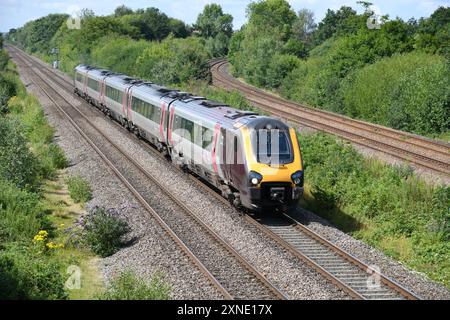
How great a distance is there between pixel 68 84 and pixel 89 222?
45.9 meters

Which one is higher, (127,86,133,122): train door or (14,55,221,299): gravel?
(127,86,133,122): train door

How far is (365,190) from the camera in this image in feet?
55.3

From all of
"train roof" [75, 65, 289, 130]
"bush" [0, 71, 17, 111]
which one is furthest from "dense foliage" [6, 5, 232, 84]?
"train roof" [75, 65, 289, 130]

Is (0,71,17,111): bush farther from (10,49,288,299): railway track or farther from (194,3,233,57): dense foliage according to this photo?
(194,3,233,57): dense foliage

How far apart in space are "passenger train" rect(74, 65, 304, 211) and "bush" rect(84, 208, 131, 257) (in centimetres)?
341

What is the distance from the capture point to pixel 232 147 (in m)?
15.6

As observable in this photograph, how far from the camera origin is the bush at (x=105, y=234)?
13.7 m

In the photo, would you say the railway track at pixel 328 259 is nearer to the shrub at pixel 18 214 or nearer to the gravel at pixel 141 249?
the gravel at pixel 141 249

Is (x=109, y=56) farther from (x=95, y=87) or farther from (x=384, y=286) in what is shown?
(x=384, y=286)

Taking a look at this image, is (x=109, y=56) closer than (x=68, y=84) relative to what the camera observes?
No

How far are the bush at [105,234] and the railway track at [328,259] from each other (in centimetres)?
355

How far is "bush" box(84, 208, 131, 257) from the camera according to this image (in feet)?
45.1

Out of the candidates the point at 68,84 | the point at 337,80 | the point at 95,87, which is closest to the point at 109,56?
the point at 68,84

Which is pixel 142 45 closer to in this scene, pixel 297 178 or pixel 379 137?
pixel 379 137
